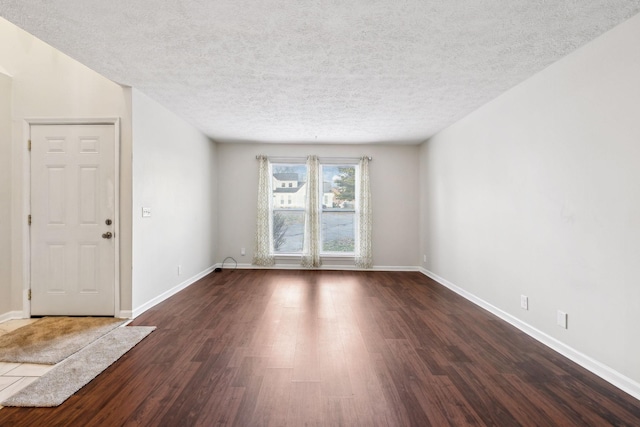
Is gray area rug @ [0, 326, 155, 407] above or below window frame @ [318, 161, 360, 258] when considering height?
below

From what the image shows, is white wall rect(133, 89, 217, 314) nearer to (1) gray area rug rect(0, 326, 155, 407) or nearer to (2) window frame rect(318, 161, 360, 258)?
(1) gray area rug rect(0, 326, 155, 407)

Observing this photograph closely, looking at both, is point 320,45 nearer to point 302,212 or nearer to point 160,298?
point 160,298

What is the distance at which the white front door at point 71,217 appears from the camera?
3312mm

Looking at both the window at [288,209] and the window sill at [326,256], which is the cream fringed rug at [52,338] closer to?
the window sill at [326,256]

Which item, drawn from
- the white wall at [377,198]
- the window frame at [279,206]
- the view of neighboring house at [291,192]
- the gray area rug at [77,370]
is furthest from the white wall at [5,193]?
the view of neighboring house at [291,192]

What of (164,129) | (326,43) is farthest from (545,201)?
(164,129)

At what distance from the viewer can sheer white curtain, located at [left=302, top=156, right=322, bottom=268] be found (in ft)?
19.8

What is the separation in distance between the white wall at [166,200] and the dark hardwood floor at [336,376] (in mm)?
544

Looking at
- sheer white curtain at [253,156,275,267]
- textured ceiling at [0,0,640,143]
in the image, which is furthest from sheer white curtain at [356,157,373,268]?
textured ceiling at [0,0,640,143]

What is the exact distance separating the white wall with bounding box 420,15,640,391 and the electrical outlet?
44mm

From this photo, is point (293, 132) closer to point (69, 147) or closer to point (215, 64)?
point (215, 64)

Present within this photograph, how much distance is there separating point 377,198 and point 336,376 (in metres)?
4.33

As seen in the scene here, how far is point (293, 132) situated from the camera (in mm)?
5148

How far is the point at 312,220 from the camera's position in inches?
238
